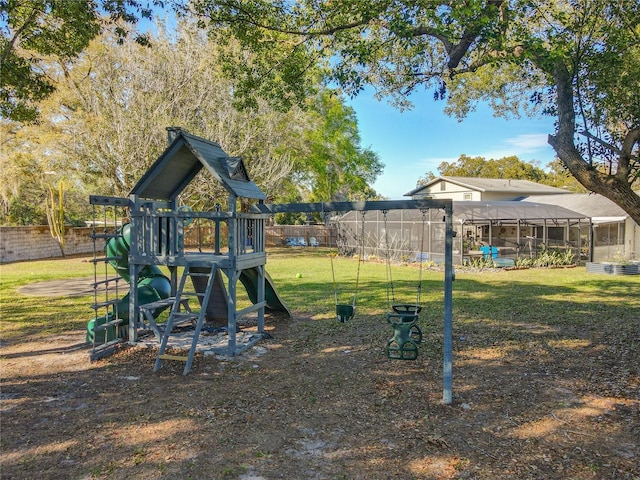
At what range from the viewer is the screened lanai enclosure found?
65.4 ft

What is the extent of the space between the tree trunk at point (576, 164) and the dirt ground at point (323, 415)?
7.40ft

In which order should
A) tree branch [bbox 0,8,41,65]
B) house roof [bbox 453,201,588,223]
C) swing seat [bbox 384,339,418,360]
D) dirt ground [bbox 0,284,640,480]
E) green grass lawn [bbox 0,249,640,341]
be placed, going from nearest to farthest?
dirt ground [bbox 0,284,640,480] → swing seat [bbox 384,339,418,360] → tree branch [bbox 0,8,41,65] → green grass lawn [bbox 0,249,640,341] → house roof [bbox 453,201,588,223]

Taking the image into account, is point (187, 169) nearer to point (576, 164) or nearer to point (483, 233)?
point (576, 164)

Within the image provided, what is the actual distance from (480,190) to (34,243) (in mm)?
26527

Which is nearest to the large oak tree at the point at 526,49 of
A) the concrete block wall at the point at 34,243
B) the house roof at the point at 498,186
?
the concrete block wall at the point at 34,243

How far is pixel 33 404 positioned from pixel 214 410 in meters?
2.08

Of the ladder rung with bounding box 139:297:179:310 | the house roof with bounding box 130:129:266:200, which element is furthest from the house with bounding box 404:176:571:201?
the ladder rung with bounding box 139:297:179:310

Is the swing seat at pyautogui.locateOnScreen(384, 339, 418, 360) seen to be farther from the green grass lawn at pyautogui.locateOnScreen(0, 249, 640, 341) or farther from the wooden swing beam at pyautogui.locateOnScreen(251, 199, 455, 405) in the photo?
the green grass lawn at pyautogui.locateOnScreen(0, 249, 640, 341)

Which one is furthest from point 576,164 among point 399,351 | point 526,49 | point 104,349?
point 104,349

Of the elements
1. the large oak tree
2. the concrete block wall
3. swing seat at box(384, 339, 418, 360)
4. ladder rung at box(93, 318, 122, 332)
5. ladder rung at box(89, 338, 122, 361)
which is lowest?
ladder rung at box(89, 338, 122, 361)

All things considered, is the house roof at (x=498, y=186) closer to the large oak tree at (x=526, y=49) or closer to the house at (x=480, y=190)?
the house at (x=480, y=190)

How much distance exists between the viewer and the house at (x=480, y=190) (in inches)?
1227

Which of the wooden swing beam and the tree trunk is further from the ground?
the tree trunk

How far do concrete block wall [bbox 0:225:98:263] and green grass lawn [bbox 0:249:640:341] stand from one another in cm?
171
